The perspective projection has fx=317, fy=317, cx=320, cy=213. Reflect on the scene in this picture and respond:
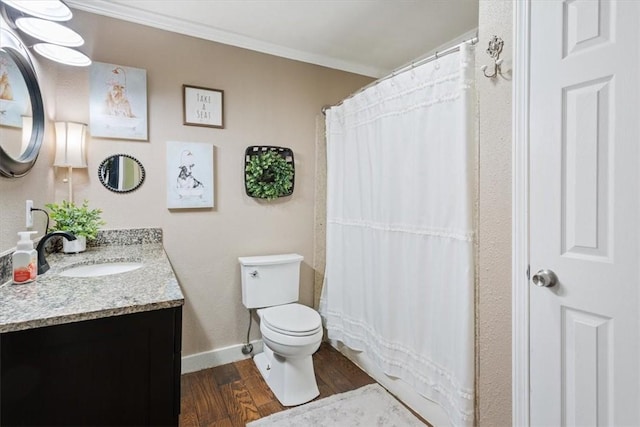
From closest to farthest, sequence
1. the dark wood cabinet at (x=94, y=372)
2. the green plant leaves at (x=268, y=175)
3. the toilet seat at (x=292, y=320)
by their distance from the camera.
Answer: the dark wood cabinet at (x=94, y=372) < the toilet seat at (x=292, y=320) < the green plant leaves at (x=268, y=175)

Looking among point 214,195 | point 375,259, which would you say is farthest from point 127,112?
point 375,259

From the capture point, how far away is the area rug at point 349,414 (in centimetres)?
169

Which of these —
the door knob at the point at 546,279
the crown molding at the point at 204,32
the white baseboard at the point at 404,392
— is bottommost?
the white baseboard at the point at 404,392

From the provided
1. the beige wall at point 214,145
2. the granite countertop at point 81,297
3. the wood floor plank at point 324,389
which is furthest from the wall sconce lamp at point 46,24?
the wood floor plank at point 324,389

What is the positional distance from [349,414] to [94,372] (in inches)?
52.5

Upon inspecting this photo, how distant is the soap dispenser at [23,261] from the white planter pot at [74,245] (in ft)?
1.83

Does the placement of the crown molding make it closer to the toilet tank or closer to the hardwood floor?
the toilet tank

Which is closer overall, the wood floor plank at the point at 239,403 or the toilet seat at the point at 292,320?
the wood floor plank at the point at 239,403

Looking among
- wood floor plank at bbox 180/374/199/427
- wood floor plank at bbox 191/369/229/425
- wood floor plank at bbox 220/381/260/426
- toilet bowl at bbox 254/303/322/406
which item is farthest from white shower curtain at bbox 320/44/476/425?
wood floor plank at bbox 180/374/199/427

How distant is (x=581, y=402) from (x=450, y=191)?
0.91m

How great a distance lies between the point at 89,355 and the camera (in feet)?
3.10

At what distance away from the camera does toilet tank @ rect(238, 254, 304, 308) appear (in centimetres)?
222

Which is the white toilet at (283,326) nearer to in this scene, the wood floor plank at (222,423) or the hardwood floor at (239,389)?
the hardwood floor at (239,389)

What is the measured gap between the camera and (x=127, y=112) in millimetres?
1981
